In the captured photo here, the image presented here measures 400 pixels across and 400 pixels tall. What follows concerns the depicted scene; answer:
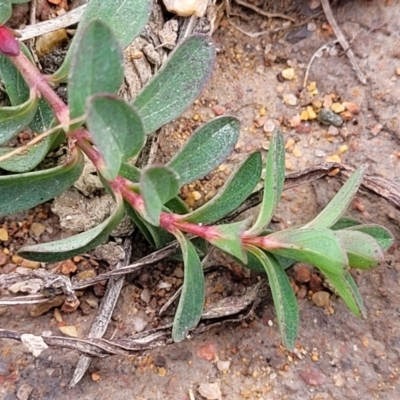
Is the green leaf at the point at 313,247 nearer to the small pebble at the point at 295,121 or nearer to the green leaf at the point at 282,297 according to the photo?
the green leaf at the point at 282,297

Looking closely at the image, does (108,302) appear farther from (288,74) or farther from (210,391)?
(288,74)

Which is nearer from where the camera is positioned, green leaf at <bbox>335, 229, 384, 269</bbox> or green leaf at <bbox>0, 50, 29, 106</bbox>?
green leaf at <bbox>335, 229, 384, 269</bbox>

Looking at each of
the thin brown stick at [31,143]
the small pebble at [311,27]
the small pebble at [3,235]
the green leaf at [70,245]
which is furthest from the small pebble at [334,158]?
the small pebble at [3,235]

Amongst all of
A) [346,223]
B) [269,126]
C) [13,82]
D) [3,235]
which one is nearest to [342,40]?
[269,126]

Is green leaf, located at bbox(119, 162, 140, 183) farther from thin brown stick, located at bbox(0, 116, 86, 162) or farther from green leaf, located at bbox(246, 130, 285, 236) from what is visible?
green leaf, located at bbox(246, 130, 285, 236)

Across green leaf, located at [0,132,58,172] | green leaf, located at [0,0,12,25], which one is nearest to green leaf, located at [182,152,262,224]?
green leaf, located at [0,132,58,172]

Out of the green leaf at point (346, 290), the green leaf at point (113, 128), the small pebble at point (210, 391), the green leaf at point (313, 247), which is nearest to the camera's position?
the green leaf at point (113, 128)

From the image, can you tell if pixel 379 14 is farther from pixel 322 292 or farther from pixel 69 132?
pixel 69 132
